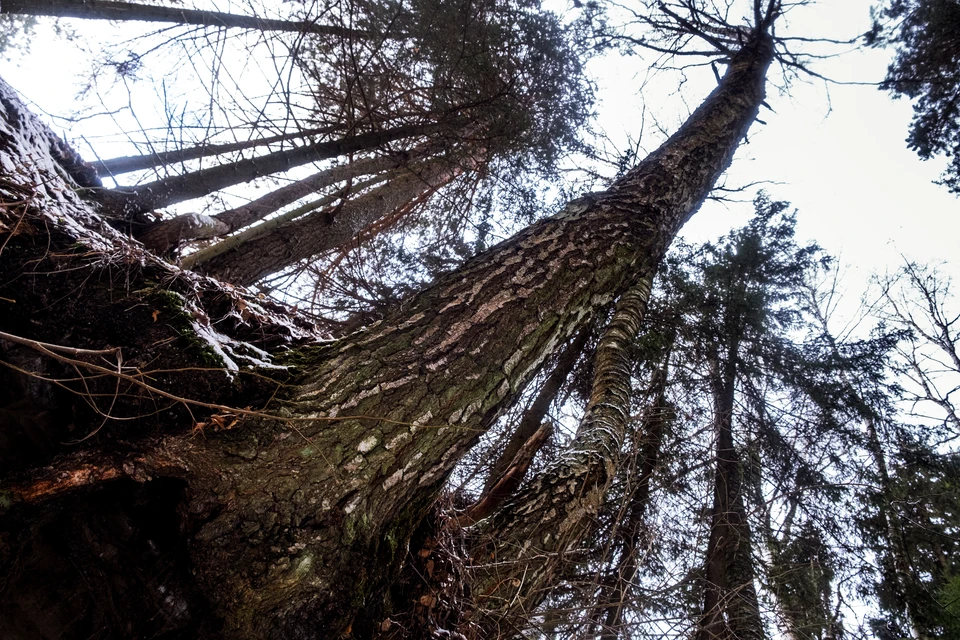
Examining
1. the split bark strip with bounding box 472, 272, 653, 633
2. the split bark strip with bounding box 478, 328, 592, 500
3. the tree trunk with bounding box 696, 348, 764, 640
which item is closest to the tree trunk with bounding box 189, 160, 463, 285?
the split bark strip with bounding box 478, 328, 592, 500

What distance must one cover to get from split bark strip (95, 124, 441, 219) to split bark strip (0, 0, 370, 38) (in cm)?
80

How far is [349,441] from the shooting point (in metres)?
1.72

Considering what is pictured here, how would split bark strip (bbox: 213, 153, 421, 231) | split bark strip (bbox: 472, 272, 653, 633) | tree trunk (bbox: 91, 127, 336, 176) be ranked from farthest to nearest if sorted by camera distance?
split bark strip (bbox: 213, 153, 421, 231) < tree trunk (bbox: 91, 127, 336, 176) < split bark strip (bbox: 472, 272, 653, 633)

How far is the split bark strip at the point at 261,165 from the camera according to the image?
3803mm

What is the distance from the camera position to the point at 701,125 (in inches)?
161

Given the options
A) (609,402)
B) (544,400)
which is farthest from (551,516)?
(544,400)

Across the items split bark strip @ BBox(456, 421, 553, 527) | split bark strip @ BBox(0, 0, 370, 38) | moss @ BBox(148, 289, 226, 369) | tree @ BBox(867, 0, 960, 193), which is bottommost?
moss @ BBox(148, 289, 226, 369)

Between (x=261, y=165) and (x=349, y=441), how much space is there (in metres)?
3.23

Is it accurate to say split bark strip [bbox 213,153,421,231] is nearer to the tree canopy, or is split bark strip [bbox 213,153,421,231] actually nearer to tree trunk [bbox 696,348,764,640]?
the tree canopy

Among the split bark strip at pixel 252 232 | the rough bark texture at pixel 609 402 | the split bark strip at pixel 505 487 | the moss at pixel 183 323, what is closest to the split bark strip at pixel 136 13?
the split bark strip at pixel 252 232

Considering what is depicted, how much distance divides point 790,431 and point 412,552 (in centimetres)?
423

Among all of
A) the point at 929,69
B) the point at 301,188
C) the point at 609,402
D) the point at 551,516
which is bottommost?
the point at 551,516

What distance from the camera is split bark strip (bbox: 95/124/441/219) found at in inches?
150

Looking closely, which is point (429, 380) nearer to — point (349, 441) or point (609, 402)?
point (349, 441)
